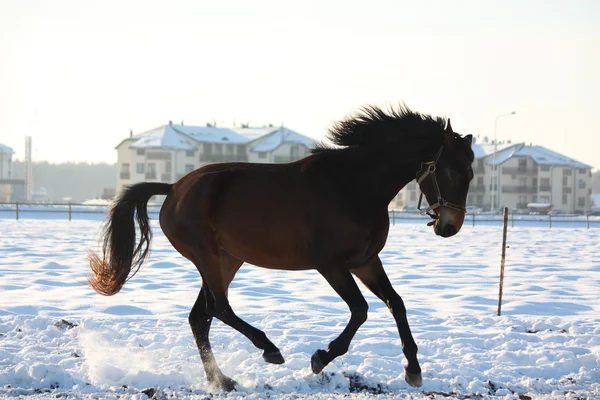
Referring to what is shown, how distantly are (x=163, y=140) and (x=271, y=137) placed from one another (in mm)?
11394

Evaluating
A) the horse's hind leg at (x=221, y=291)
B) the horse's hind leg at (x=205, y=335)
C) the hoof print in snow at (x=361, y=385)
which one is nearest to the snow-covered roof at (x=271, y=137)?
the horse's hind leg at (x=205, y=335)

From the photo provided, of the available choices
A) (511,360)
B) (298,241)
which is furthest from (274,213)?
(511,360)

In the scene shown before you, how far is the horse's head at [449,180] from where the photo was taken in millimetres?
5738

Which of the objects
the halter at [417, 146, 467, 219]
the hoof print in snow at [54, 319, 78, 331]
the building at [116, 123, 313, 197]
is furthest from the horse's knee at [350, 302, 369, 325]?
the building at [116, 123, 313, 197]

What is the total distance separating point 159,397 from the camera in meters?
5.49

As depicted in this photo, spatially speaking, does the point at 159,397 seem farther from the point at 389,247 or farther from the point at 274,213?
the point at 389,247

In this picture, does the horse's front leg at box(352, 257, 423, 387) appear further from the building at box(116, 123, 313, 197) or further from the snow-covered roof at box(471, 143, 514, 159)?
the snow-covered roof at box(471, 143, 514, 159)

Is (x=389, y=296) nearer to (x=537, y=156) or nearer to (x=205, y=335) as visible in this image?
(x=205, y=335)

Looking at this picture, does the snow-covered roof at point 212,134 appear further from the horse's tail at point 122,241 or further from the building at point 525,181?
the horse's tail at point 122,241

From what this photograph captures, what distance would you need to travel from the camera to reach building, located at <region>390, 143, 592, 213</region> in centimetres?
8619

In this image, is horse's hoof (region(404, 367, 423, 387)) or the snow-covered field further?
the snow-covered field

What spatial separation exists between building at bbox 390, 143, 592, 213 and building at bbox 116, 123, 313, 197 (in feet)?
47.8

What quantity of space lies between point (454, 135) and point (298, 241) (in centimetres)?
141

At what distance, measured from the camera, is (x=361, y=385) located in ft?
19.7
